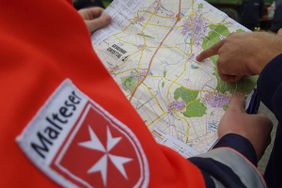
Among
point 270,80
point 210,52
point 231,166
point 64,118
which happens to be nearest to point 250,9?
point 210,52

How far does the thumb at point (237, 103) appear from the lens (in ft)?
2.15

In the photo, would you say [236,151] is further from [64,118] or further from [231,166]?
[64,118]

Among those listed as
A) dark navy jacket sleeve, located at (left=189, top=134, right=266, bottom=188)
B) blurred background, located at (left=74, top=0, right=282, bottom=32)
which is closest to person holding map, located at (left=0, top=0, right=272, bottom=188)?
dark navy jacket sleeve, located at (left=189, top=134, right=266, bottom=188)

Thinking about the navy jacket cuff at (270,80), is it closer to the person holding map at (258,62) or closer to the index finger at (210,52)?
the person holding map at (258,62)

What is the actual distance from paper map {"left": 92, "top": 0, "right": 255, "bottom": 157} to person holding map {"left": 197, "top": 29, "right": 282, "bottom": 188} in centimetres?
4

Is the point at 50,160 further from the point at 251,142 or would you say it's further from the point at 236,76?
the point at 236,76

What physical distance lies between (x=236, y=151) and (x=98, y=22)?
443 millimetres

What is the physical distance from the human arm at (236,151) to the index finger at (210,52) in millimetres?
104

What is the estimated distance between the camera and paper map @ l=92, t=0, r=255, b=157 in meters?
0.66

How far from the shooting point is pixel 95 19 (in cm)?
82

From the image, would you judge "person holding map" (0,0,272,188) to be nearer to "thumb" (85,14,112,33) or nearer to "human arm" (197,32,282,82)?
"human arm" (197,32,282,82)

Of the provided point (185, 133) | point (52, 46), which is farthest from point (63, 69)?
point (185, 133)

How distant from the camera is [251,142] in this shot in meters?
0.58

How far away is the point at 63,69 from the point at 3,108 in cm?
8
